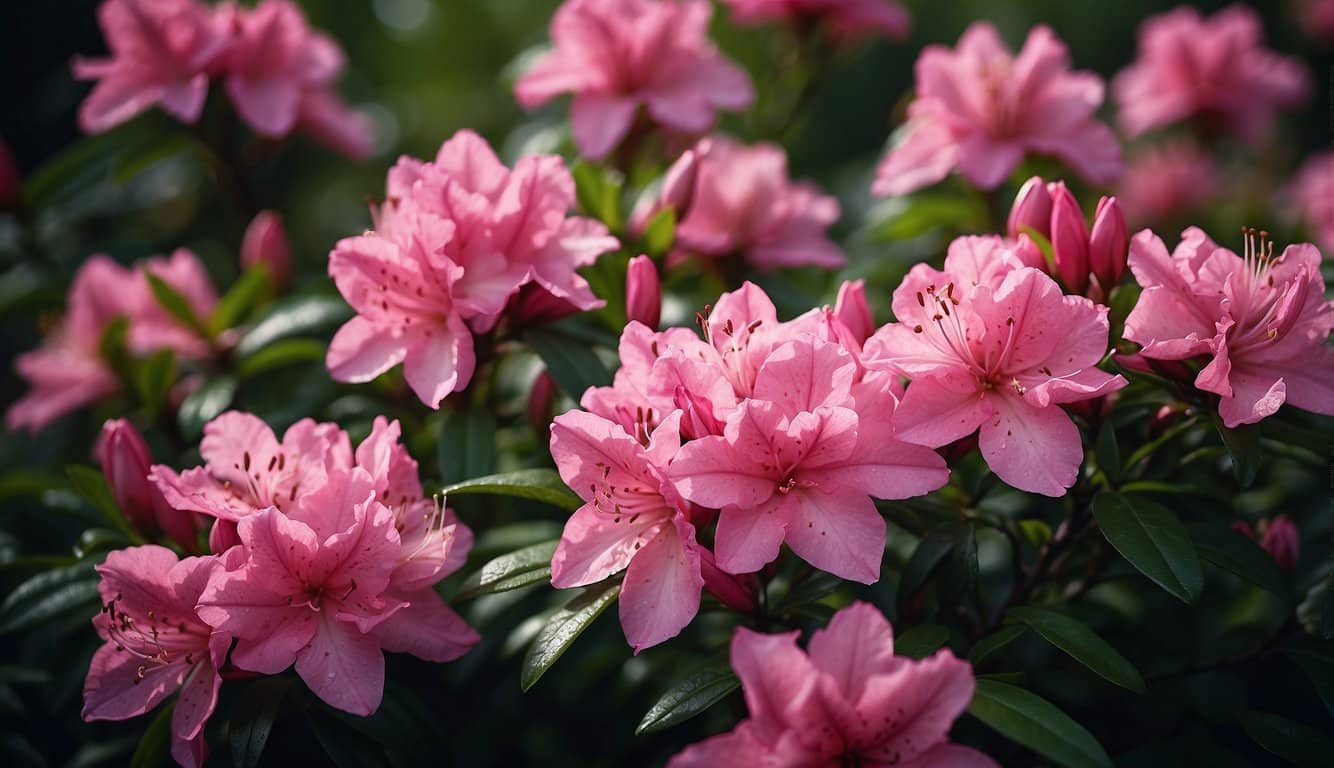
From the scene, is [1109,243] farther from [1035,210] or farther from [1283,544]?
[1283,544]

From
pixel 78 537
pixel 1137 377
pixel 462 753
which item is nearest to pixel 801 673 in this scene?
pixel 1137 377

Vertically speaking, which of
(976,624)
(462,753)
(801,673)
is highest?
(801,673)

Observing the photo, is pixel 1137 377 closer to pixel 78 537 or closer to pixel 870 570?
pixel 870 570

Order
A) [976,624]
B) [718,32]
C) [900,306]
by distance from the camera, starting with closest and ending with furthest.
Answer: [900,306] → [976,624] → [718,32]

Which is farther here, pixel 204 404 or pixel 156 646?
pixel 204 404

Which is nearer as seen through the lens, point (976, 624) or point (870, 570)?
point (870, 570)

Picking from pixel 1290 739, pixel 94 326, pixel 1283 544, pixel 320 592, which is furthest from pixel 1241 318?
pixel 94 326

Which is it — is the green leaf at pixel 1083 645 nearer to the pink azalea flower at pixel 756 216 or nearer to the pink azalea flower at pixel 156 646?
the pink azalea flower at pixel 756 216
